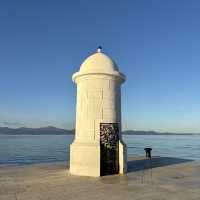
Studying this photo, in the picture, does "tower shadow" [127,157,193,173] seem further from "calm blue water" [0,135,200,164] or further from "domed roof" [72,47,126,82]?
"calm blue water" [0,135,200,164]

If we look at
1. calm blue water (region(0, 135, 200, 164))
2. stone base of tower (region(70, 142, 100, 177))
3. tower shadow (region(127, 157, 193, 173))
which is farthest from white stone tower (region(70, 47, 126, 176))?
calm blue water (region(0, 135, 200, 164))

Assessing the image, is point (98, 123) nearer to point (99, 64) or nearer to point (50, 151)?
point (99, 64)

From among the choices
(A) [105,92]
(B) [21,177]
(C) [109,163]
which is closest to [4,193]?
(B) [21,177]

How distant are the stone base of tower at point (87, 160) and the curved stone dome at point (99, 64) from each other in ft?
12.6

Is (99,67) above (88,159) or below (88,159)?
above

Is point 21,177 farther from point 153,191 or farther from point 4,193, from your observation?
point 153,191

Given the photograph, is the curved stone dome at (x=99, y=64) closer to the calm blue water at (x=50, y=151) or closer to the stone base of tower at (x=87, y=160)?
the stone base of tower at (x=87, y=160)

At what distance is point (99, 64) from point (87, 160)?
4.91m

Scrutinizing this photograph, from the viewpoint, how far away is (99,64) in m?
14.3

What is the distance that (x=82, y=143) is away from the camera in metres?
14.0

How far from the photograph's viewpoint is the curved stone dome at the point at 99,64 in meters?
14.2

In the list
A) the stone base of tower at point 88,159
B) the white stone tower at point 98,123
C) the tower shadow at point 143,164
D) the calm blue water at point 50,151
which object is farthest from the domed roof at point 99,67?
the calm blue water at point 50,151

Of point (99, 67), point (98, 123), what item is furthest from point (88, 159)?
point (99, 67)

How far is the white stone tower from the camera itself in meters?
13.7
